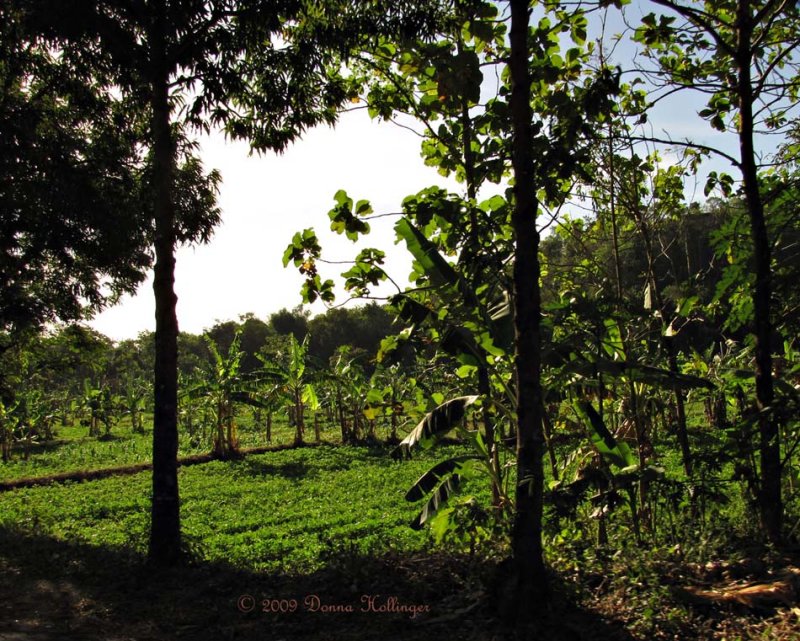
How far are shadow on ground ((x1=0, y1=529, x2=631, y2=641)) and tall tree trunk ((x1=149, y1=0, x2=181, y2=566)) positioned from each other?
0.92 meters

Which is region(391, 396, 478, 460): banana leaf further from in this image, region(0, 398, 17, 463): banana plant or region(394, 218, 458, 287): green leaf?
region(0, 398, 17, 463): banana plant

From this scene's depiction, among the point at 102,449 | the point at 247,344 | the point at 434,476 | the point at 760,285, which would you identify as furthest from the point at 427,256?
the point at 247,344

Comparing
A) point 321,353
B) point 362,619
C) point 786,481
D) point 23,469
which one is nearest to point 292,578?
point 362,619

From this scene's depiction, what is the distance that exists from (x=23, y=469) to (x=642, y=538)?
22235 mm

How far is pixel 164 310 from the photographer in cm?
808

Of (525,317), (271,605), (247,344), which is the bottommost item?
(271,605)

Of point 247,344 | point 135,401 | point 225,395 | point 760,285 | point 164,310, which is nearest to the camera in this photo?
point 760,285

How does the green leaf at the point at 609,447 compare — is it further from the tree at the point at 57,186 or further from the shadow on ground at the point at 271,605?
the tree at the point at 57,186

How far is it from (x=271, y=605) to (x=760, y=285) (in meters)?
5.07

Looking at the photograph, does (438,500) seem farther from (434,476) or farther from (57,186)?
(57,186)

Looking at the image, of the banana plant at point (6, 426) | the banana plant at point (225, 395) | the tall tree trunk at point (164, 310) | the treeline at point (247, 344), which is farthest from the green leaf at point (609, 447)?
the treeline at point (247, 344)

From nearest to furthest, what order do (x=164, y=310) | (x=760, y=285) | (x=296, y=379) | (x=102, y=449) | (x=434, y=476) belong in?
1. (x=760, y=285)
2. (x=434, y=476)
3. (x=164, y=310)
4. (x=296, y=379)
5. (x=102, y=449)

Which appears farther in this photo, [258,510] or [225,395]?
[225,395]

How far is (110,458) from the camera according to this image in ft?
78.1
